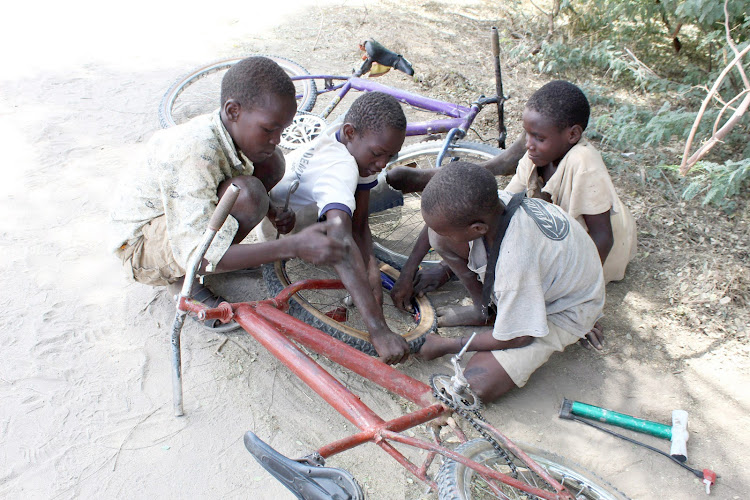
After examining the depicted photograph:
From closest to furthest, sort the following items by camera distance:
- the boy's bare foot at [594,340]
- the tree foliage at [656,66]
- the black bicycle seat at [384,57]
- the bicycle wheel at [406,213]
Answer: the boy's bare foot at [594,340]
the bicycle wheel at [406,213]
the tree foliage at [656,66]
the black bicycle seat at [384,57]

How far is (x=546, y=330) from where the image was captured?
2.21m

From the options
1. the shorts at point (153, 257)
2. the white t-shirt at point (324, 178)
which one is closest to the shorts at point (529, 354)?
the white t-shirt at point (324, 178)

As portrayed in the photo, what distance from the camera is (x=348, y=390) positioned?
197 cm

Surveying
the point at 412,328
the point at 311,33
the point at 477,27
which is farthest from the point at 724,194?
the point at 311,33

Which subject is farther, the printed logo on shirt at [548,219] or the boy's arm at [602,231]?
the boy's arm at [602,231]

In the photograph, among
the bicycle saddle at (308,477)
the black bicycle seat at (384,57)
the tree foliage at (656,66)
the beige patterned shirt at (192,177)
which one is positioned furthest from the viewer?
the black bicycle seat at (384,57)

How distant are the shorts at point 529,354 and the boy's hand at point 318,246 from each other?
0.81m

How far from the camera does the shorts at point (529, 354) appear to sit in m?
2.34

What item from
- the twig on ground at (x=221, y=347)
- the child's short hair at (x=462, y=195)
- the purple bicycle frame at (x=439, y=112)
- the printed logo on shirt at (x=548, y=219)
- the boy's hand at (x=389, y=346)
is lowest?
the twig on ground at (x=221, y=347)

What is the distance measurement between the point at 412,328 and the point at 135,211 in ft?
4.77

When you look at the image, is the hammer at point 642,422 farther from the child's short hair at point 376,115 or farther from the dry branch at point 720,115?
the dry branch at point 720,115

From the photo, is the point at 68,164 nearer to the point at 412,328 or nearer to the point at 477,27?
the point at 412,328

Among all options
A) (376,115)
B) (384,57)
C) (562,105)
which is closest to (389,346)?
(376,115)

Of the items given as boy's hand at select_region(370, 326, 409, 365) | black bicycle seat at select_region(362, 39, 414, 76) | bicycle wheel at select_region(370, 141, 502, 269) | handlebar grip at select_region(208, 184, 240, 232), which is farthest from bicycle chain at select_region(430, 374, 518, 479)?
black bicycle seat at select_region(362, 39, 414, 76)
